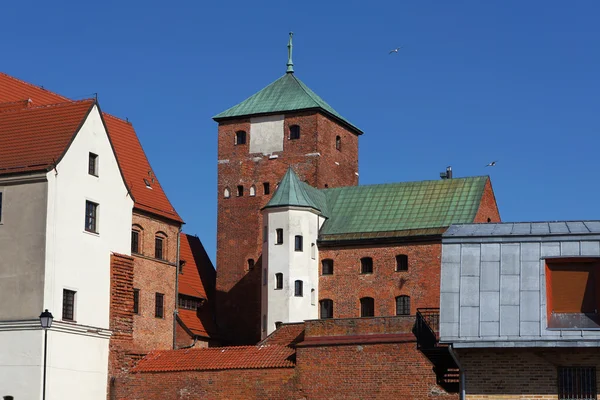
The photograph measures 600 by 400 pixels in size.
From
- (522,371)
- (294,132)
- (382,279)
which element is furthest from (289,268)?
(522,371)

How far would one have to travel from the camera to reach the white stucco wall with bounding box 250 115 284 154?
70.4 meters

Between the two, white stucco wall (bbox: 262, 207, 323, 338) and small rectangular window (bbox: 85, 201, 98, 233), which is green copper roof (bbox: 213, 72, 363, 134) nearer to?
white stucco wall (bbox: 262, 207, 323, 338)

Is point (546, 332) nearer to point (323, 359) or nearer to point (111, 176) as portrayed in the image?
point (323, 359)

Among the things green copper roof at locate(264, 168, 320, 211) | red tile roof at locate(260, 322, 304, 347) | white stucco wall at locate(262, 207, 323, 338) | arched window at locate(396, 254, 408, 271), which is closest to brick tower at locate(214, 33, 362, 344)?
green copper roof at locate(264, 168, 320, 211)

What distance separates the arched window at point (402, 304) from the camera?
62.6 m

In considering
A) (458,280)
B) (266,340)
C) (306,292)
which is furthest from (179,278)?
(458,280)

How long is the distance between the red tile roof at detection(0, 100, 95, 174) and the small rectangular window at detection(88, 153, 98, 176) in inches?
66.1

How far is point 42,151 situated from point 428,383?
17518 mm

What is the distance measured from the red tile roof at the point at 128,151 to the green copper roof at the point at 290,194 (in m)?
5.97

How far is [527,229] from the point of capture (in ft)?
102

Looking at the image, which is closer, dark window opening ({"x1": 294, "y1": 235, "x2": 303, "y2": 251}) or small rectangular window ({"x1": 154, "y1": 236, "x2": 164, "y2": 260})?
small rectangular window ({"x1": 154, "y1": 236, "x2": 164, "y2": 260})

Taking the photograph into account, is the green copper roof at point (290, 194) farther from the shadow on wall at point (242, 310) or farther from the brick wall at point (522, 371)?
the brick wall at point (522, 371)

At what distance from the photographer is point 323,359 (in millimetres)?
47188

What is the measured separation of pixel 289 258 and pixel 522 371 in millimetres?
34688
